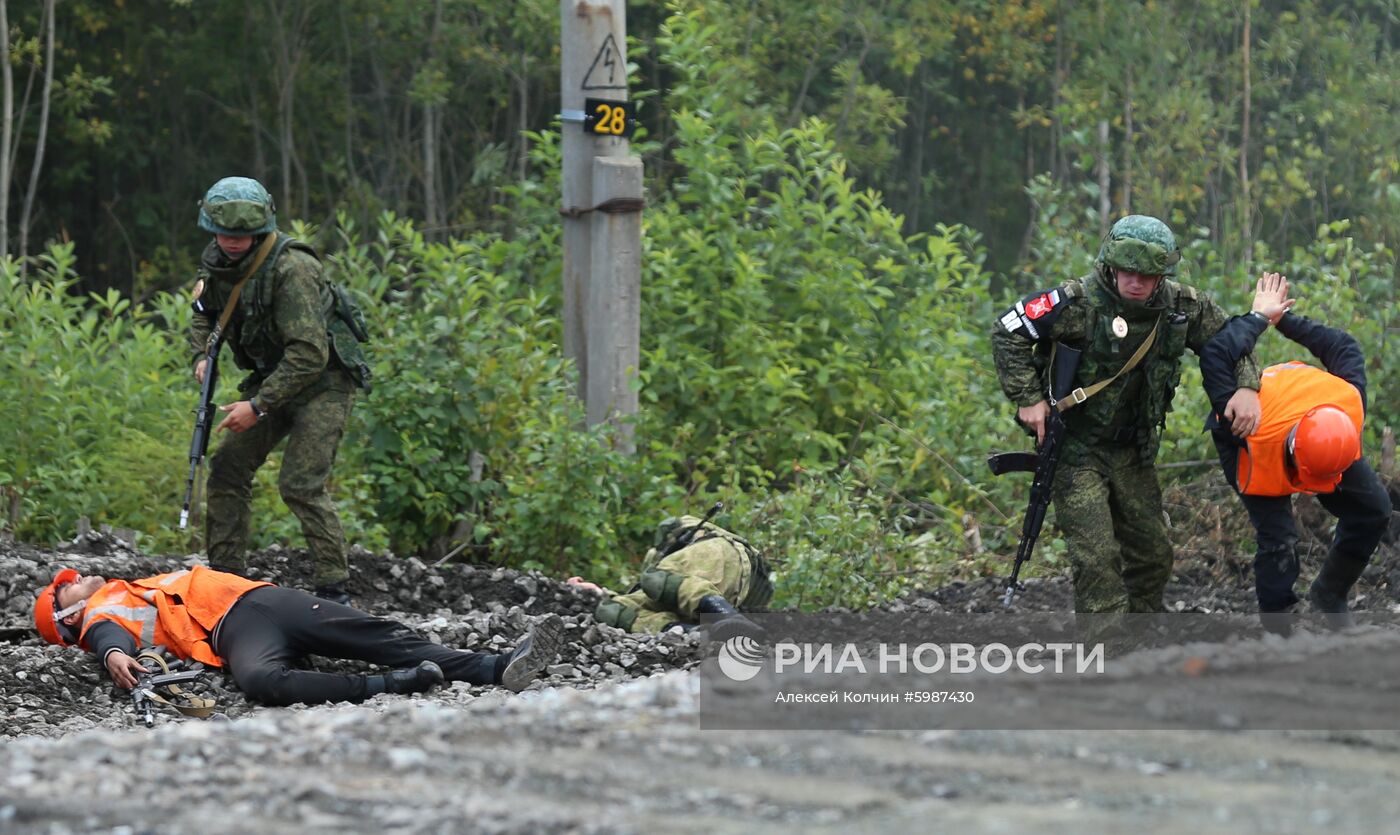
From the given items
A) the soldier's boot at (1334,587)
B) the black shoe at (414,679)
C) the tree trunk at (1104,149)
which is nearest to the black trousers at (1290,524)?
the soldier's boot at (1334,587)

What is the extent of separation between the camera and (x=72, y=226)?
23234 millimetres

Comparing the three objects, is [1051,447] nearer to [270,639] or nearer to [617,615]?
[617,615]

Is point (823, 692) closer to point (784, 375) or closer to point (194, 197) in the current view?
point (784, 375)

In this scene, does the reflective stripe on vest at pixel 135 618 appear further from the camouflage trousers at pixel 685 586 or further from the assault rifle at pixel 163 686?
the camouflage trousers at pixel 685 586

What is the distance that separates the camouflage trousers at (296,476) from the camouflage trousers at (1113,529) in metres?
3.20

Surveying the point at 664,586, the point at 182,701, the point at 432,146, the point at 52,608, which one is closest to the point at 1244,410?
the point at 664,586

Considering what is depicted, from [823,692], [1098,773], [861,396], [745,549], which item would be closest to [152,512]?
[745,549]

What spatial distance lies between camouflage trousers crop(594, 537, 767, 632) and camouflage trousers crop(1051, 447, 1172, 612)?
151 cm

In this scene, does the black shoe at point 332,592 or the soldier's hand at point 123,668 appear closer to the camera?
the soldier's hand at point 123,668

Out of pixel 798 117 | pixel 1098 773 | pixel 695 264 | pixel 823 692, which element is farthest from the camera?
pixel 798 117

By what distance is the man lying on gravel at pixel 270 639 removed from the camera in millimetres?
6633

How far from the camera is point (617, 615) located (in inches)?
299

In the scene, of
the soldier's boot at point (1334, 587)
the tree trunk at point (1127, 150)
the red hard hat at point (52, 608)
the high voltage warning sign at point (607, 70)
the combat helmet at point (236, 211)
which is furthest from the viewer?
the tree trunk at point (1127, 150)

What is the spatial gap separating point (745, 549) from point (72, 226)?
17.7 m
